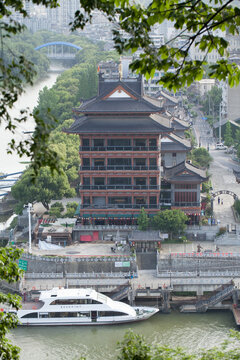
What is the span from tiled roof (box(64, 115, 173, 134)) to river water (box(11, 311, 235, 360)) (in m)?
16.1

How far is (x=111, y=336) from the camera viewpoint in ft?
148

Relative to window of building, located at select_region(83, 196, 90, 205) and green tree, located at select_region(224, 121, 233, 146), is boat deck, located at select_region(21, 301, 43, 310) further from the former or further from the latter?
green tree, located at select_region(224, 121, 233, 146)

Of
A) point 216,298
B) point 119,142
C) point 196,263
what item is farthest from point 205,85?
point 216,298

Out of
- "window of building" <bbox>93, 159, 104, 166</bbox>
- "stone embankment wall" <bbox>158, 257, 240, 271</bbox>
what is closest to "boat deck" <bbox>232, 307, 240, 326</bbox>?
"stone embankment wall" <bbox>158, 257, 240, 271</bbox>

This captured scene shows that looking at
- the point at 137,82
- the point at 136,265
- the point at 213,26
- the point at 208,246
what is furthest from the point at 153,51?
the point at 137,82

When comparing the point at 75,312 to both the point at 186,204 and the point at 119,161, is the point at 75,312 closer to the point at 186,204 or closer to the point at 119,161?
the point at 119,161

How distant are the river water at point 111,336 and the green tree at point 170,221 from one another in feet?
35.0

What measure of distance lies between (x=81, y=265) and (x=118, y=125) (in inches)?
486

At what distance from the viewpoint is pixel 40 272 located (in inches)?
2093

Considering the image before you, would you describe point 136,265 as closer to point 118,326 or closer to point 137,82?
point 118,326

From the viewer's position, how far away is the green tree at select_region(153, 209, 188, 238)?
57.6 metres

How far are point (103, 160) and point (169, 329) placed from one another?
1811cm

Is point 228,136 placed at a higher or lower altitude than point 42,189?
higher

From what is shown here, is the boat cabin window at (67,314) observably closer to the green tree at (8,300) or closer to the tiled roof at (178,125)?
the green tree at (8,300)
